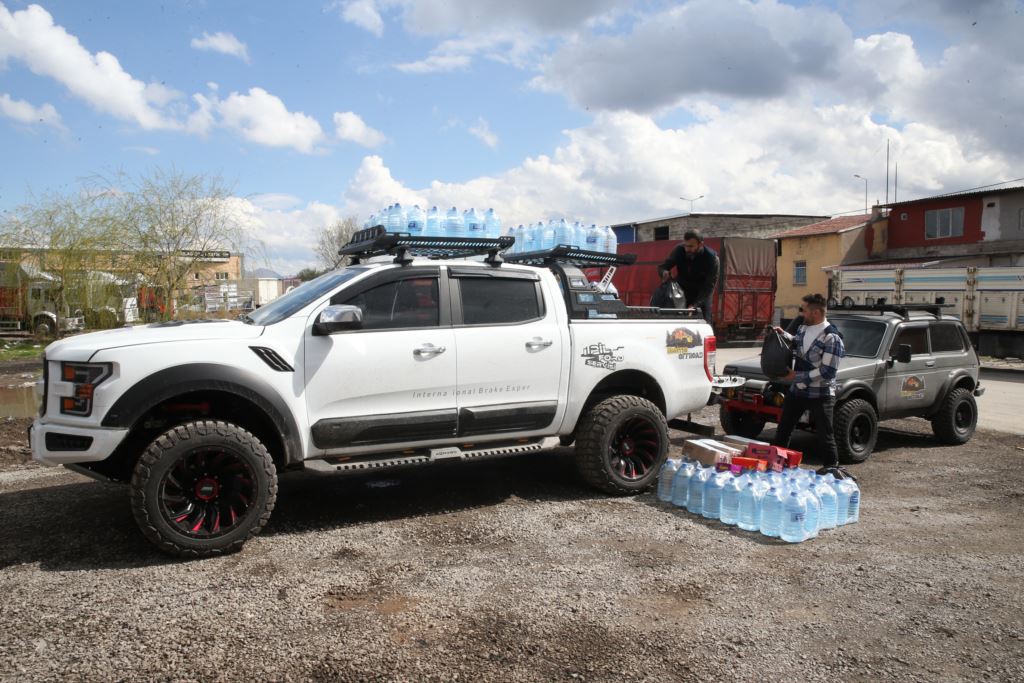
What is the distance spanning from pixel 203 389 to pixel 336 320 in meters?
0.92

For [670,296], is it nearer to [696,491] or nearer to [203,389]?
[696,491]

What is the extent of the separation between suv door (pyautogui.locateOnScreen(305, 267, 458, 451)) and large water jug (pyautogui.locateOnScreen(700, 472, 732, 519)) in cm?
203

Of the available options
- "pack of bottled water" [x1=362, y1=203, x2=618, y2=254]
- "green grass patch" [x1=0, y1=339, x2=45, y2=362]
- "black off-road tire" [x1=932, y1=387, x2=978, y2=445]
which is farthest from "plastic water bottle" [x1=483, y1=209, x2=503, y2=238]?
"green grass patch" [x1=0, y1=339, x2=45, y2=362]

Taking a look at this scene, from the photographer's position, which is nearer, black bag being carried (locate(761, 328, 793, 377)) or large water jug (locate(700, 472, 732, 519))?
large water jug (locate(700, 472, 732, 519))

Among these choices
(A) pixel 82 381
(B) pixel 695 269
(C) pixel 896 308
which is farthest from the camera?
(C) pixel 896 308

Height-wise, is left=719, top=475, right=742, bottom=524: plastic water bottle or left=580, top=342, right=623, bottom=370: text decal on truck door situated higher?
left=580, top=342, right=623, bottom=370: text decal on truck door

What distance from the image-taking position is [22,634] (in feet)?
11.9

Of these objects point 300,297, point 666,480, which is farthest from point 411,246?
point 666,480

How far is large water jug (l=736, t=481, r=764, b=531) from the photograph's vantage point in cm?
543

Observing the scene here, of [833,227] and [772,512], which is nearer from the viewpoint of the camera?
[772,512]

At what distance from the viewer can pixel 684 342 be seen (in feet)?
21.5

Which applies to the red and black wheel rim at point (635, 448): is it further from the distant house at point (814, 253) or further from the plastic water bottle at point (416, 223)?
the distant house at point (814, 253)

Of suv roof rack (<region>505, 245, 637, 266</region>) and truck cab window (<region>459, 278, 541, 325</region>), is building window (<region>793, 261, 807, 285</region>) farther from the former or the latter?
truck cab window (<region>459, 278, 541, 325</region>)

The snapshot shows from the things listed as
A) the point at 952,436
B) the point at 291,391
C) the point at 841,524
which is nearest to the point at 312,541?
the point at 291,391
